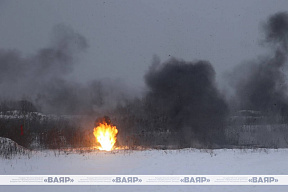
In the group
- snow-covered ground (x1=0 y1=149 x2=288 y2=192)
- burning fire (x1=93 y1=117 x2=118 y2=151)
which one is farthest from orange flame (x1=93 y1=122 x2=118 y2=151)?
snow-covered ground (x1=0 y1=149 x2=288 y2=192)

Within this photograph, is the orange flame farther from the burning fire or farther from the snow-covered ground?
the snow-covered ground

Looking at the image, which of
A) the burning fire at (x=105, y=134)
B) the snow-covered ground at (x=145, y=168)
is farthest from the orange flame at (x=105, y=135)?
the snow-covered ground at (x=145, y=168)

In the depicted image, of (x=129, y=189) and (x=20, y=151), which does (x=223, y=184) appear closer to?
(x=129, y=189)

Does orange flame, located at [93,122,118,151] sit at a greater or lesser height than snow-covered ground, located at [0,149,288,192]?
greater

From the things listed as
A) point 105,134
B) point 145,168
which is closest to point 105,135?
point 105,134

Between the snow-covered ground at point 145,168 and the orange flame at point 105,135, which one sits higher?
the orange flame at point 105,135

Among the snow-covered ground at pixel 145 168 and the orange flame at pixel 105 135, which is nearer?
the snow-covered ground at pixel 145 168

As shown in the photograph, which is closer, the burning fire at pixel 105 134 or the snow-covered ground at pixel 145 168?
the snow-covered ground at pixel 145 168

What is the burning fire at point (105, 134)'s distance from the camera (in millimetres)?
22781

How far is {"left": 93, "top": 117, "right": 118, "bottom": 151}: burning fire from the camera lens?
22781 millimetres

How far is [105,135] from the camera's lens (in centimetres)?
2295

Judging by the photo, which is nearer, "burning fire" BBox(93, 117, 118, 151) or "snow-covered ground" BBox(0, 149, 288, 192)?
"snow-covered ground" BBox(0, 149, 288, 192)

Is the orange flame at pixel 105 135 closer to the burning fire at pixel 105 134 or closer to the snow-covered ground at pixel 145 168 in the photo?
the burning fire at pixel 105 134

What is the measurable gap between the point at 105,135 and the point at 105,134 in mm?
77
